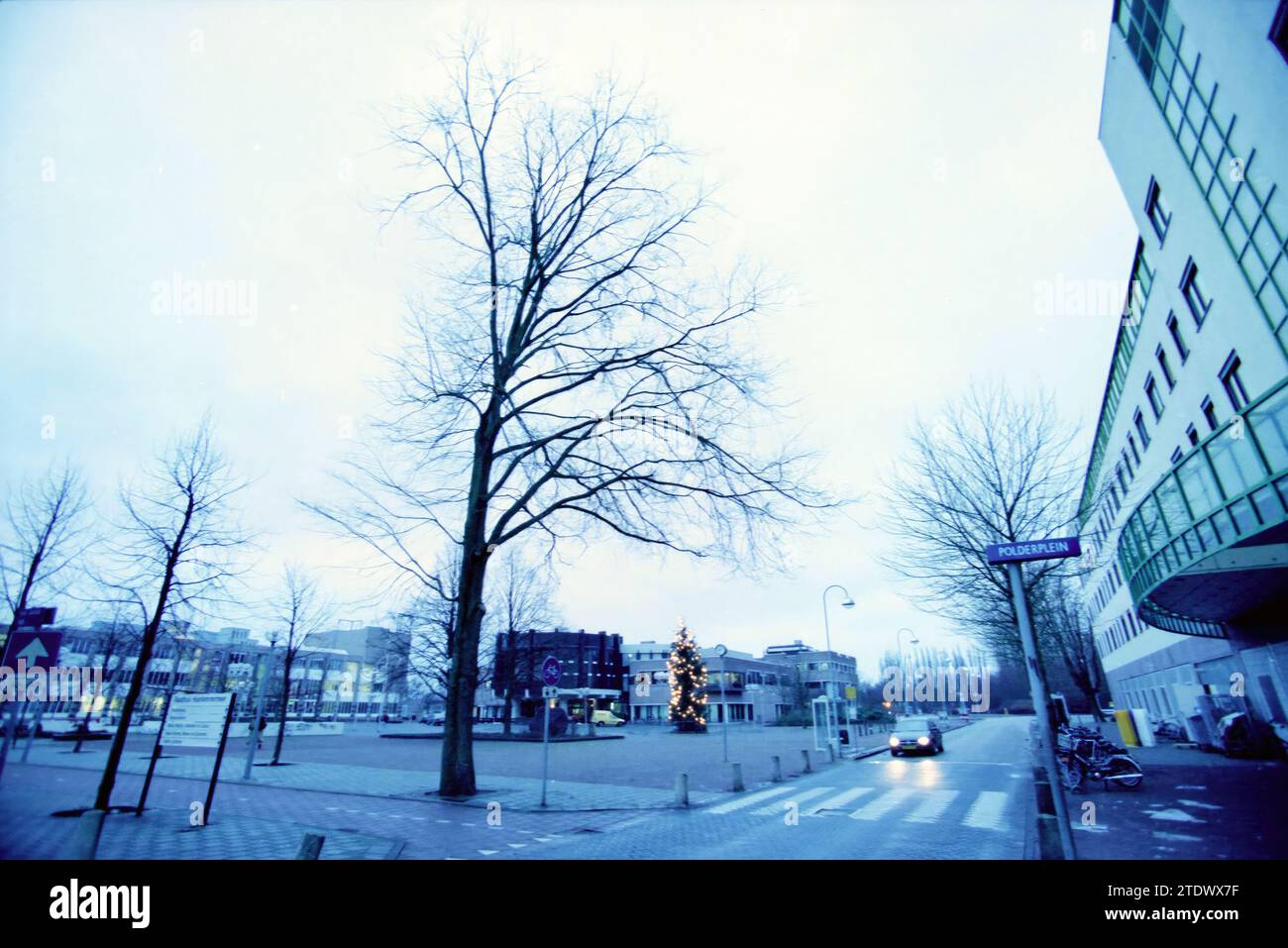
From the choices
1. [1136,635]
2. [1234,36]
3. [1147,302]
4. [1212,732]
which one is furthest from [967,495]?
[1136,635]

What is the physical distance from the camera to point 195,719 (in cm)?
1062

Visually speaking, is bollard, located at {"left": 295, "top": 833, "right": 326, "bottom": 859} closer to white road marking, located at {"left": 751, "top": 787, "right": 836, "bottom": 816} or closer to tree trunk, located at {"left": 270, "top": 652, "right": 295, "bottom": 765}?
white road marking, located at {"left": 751, "top": 787, "right": 836, "bottom": 816}

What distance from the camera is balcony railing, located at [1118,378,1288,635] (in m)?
9.06

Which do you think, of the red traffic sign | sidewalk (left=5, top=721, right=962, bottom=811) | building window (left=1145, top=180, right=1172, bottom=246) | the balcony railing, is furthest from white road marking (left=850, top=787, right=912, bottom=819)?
building window (left=1145, top=180, right=1172, bottom=246)

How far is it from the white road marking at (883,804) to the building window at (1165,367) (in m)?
17.9

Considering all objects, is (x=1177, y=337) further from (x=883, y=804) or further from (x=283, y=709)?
(x=283, y=709)

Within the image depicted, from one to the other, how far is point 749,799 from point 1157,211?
69.0 feet

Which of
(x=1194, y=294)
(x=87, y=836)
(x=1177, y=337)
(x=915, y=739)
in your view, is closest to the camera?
(x=87, y=836)

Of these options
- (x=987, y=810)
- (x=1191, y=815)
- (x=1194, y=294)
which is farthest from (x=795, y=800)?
(x=1194, y=294)

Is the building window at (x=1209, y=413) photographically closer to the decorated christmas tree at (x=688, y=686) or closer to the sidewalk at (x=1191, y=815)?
the sidewalk at (x=1191, y=815)

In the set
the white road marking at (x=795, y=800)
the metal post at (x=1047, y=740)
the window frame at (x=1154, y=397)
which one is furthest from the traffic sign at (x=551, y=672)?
the window frame at (x=1154, y=397)
